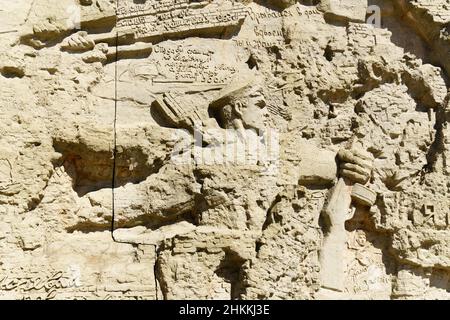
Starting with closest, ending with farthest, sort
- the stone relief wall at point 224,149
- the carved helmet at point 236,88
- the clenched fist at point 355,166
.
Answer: the stone relief wall at point 224,149
the carved helmet at point 236,88
the clenched fist at point 355,166

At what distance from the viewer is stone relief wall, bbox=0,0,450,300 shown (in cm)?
498

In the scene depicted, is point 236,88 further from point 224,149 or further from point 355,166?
point 355,166

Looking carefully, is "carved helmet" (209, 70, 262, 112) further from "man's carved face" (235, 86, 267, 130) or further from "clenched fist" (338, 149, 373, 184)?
"clenched fist" (338, 149, 373, 184)

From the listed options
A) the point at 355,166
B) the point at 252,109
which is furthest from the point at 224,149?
the point at 355,166

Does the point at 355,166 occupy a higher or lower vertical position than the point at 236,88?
lower

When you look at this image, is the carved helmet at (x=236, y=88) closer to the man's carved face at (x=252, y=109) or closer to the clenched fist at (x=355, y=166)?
the man's carved face at (x=252, y=109)

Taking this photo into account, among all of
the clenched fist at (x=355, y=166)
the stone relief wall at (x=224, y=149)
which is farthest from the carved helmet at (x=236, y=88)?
the clenched fist at (x=355, y=166)

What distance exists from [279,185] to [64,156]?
1.42 m

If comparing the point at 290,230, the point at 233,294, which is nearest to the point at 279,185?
the point at 290,230

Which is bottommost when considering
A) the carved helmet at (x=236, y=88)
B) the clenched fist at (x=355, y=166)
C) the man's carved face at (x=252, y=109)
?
the clenched fist at (x=355, y=166)

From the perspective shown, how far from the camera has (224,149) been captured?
17.4ft

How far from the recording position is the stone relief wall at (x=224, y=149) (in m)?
4.98

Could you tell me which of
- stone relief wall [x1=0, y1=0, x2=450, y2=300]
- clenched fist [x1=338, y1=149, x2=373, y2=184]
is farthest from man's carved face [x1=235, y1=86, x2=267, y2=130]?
clenched fist [x1=338, y1=149, x2=373, y2=184]

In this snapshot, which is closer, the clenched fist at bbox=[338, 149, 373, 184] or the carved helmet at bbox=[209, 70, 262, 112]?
the carved helmet at bbox=[209, 70, 262, 112]
